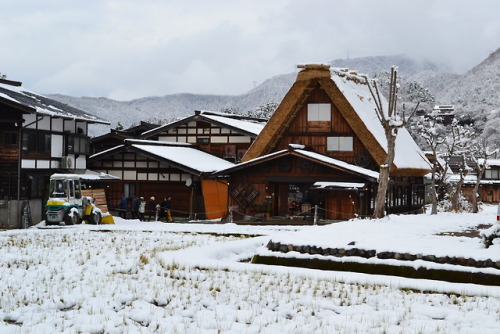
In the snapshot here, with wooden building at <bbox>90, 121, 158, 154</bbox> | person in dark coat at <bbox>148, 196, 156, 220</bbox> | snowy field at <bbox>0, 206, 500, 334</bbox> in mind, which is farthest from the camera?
wooden building at <bbox>90, 121, 158, 154</bbox>

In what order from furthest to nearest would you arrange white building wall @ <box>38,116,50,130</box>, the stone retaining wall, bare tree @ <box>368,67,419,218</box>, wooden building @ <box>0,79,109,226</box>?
white building wall @ <box>38,116,50,130</box> < wooden building @ <box>0,79,109,226</box> < bare tree @ <box>368,67,419,218</box> < the stone retaining wall

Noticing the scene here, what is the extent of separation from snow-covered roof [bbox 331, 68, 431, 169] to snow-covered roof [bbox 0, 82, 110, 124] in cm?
1456

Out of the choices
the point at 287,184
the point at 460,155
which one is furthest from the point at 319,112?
the point at 460,155

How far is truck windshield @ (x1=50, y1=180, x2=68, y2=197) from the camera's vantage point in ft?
89.1

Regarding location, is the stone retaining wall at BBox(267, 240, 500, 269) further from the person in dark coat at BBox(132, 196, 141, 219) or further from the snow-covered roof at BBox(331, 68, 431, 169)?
the person in dark coat at BBox(132, 196, 141, 219)

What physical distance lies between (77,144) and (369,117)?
16894 mm

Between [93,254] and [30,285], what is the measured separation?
4.24 meters

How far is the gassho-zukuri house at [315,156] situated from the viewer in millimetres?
30281

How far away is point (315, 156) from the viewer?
2964 cm

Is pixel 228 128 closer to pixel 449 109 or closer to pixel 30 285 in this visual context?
pixel 30 285

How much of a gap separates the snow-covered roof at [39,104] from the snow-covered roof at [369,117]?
573 inches

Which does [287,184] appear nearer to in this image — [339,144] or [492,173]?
[339,144]

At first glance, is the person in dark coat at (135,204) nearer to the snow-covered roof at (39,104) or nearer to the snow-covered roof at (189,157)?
the snow-covered roof at (189,157)

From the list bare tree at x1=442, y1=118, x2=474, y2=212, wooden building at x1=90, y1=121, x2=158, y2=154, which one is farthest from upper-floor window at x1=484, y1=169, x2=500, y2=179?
wooden building at x1=90, y1=121, x2=158, y2=154
